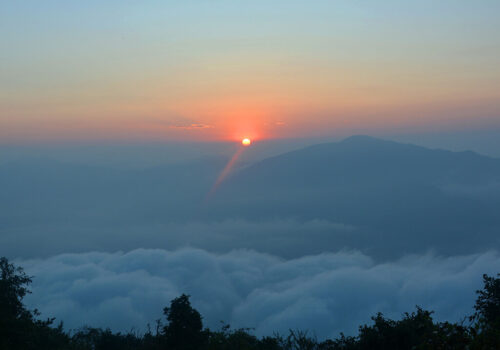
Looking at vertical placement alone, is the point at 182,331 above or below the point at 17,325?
below

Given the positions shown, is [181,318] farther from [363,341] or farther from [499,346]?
[499,346]

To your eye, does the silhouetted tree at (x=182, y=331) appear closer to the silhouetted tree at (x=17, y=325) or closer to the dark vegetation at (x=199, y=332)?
the dark vegetation at (x=199, y=332)

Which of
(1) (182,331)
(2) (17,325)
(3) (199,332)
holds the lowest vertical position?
(3) (199,332)

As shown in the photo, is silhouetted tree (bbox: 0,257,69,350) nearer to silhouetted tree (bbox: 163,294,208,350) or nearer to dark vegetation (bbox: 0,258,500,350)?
dark vegetation (bbox: 0,258,500,350)

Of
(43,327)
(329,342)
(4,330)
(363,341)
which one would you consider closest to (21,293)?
(43,327)

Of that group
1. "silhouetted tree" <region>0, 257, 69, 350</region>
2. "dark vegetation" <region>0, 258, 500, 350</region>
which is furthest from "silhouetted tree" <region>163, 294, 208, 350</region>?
"silhouetted tree" <region>0, 257, 69, 350</region>

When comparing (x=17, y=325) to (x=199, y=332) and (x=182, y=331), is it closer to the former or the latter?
(x=182, y=331)

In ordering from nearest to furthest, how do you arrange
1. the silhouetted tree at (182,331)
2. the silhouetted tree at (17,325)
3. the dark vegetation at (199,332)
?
the dark vegetation at (199,332) → the silhouetted tree at (17,325) → the silhouetted tree at (182,331)

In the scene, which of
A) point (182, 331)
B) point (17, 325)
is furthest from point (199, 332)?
point (17, 325)

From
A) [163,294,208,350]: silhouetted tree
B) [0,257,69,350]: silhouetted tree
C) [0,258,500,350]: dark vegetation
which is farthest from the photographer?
[163,294,208,350]: silhouetted tree

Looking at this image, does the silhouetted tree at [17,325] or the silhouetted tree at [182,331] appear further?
the silhouetted tree at [182,331]

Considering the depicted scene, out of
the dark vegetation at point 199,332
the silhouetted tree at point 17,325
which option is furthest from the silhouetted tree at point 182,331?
the silhouetted tree at point 17,325

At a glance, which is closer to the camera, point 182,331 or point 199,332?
point 182,331

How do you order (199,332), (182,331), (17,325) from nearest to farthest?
1. (17,325)
2. (182,331)
3. (199,332)
